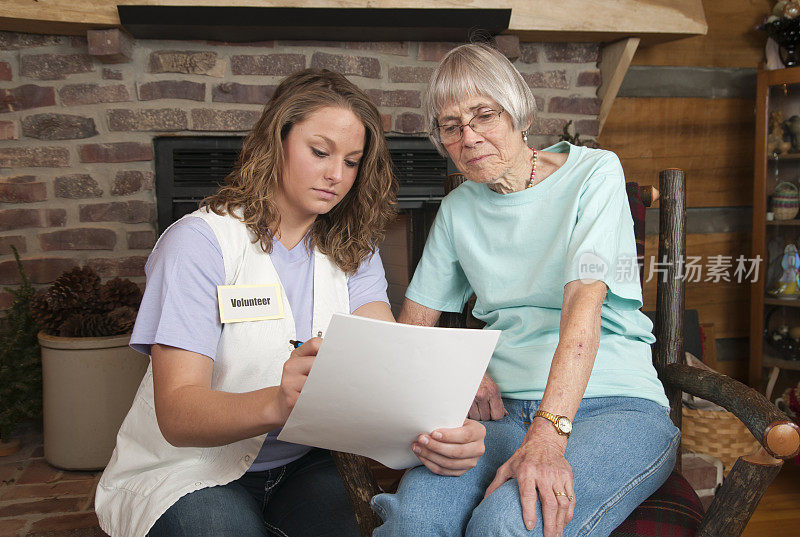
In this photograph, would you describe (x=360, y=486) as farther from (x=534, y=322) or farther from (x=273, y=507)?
(x=534, y=322)

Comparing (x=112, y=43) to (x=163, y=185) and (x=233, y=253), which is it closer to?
(x=163, y=185)

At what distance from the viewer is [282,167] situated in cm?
132

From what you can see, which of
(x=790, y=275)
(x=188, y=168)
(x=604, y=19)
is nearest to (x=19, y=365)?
(x=188, y=168)

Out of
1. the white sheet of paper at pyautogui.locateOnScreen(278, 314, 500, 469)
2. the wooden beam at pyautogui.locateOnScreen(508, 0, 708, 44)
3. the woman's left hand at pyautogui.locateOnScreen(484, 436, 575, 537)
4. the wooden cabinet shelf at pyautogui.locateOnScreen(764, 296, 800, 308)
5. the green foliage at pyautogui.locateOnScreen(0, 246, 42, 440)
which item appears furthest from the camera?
the wooden cabinet shelf at pyautogui.locateOnScreen(764, 296, 800, 308)

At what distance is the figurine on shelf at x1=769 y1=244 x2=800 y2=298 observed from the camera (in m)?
3.00

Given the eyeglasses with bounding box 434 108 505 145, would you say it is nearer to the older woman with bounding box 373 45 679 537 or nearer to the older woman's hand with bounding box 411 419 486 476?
the older woman with bounding box 373 45 679 537

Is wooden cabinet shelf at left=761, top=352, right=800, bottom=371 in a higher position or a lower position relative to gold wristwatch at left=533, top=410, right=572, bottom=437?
lower

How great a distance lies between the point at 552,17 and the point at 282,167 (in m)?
1.51

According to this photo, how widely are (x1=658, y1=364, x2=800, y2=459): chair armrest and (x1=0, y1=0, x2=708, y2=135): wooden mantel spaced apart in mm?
1411

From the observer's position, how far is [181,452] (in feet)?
3.81

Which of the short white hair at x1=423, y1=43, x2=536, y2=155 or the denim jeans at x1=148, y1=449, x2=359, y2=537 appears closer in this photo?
the denim jeans at x1=148, y1=449, x2=359, y2=537

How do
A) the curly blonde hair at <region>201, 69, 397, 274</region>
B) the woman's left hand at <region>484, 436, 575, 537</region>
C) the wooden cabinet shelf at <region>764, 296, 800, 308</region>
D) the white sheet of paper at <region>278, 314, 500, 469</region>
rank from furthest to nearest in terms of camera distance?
the wooden cabinet shelf at <region>764, 296, 800, 308</region>, the curly blonde hair at <region>201, 69, 397, 274</region>, the woman's left hand at <region>484, 436, 575, 537</region>, the white sheet of paper at <region>278, 314, 500, 469</region>

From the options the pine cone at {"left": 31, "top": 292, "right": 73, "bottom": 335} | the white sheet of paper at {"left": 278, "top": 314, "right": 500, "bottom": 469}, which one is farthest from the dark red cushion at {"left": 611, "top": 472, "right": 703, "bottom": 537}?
the pine cone at {"left": 31, "top": 292, "right": 73, "bottom": 335}

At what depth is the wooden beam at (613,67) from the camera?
254cm
